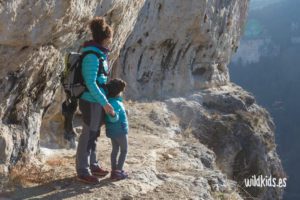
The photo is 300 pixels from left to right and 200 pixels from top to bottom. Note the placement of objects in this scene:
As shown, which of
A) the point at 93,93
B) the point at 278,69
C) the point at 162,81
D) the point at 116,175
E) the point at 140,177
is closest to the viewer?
the point at 93,93

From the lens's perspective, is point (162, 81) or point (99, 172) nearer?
point (99, 172)

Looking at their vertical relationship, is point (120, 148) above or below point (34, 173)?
above

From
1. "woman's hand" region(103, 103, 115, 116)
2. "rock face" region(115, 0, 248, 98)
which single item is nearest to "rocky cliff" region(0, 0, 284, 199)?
"rock face" region(115, 0, 248, 98)

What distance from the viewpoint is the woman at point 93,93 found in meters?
4.94

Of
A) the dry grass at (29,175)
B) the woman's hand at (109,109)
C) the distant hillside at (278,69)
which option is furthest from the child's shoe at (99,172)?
the distant hillside at (278,69)

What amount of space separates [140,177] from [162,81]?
8.96 meters

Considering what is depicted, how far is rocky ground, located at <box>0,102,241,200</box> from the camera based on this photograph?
17.2 feet

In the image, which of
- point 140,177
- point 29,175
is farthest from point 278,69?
point 29,175

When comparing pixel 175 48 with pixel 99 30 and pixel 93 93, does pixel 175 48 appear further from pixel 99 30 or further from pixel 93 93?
pixel 93 93

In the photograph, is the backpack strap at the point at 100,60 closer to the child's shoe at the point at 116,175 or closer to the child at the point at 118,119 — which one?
the child at the point at 118,119

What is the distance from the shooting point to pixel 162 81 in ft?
48.7

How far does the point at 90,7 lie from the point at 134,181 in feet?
6.77

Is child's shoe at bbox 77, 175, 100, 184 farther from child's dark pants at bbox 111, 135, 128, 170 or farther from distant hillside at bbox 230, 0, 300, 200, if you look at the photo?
distant hillside at bbox 230, 0, 300, 200

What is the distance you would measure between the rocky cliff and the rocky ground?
0.04m
